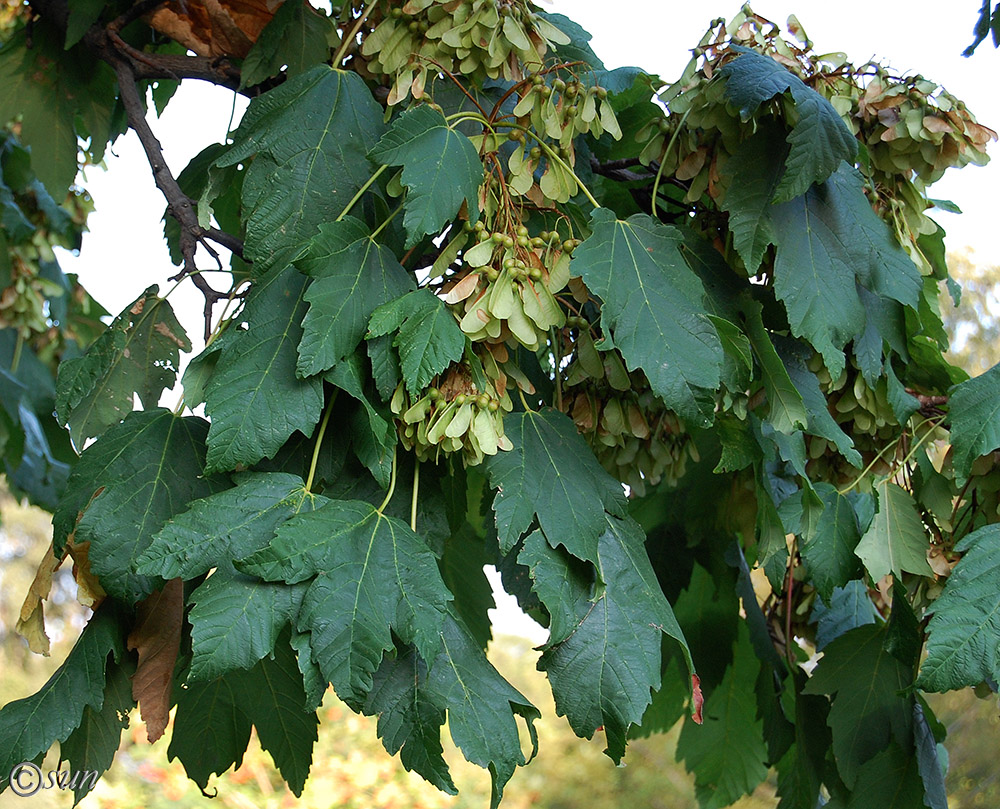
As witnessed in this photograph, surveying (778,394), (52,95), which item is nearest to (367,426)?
(778,394)

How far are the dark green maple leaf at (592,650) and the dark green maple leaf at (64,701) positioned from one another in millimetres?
249

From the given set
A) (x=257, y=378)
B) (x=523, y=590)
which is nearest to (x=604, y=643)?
(x=523, y=590)

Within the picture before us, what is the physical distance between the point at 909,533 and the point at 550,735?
4171 mm

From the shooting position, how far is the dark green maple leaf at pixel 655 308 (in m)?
0.53

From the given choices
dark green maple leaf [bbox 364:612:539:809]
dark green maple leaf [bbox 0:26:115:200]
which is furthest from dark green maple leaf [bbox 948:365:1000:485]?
dark green maple leaf [bbox 0:26:115:200]

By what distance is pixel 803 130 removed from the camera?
0.56 metres

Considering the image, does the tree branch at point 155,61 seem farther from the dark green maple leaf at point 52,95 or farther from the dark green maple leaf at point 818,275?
the dark green maple leaf at point 818,275

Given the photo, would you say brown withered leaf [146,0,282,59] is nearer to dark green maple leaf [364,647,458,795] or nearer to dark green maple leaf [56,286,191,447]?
dark green maple leaf [56,286,191,447]

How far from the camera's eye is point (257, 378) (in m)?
0.53

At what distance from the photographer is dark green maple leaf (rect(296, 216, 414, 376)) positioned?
523mm

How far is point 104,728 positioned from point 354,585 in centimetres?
22

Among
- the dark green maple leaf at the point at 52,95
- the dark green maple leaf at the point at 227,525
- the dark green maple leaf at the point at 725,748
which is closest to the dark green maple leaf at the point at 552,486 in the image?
the dark green maple leaf at the point at 227,525

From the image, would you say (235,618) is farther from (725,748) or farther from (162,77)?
(725,748)

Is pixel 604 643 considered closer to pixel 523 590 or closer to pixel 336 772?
pixel 523 590
